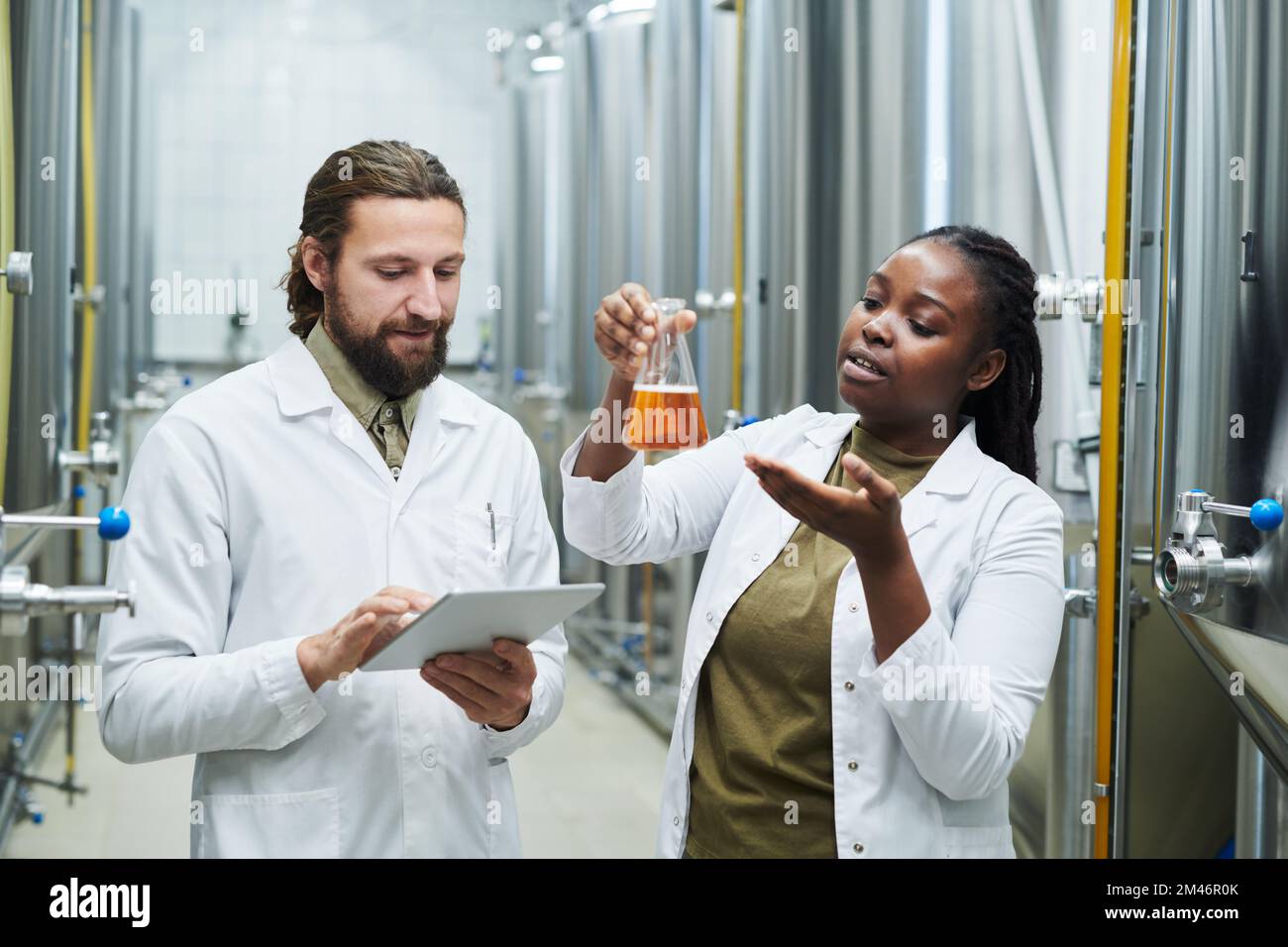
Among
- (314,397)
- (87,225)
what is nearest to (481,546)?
(314,397)

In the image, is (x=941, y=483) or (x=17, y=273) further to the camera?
(x=17, y=273)

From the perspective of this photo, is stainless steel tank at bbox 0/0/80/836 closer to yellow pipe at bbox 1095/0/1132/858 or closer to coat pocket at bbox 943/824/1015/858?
coat pocket at bbox 943/824/1015/858

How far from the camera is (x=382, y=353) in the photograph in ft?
4.99

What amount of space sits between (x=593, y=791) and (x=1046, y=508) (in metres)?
2.80

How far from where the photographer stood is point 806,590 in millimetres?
1511

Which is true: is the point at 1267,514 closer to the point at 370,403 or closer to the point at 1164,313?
the point at 1164,313

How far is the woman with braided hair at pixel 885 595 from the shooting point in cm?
139

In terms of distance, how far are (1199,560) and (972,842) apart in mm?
445

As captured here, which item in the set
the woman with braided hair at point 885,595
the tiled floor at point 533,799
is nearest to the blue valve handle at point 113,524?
the woman with braided hair at point 885,595

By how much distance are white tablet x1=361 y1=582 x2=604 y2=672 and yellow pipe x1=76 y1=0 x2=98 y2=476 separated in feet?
5.03

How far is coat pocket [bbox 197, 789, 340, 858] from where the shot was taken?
145 centimetres
